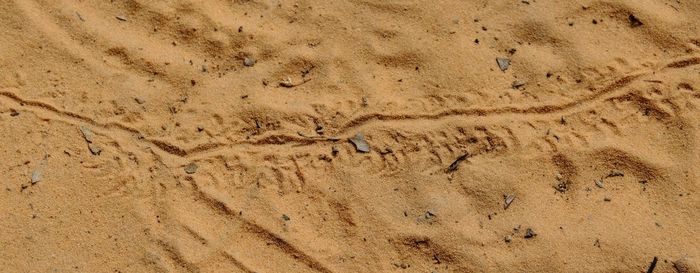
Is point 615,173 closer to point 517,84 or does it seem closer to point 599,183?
point 599,183

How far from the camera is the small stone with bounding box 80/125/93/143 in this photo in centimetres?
294

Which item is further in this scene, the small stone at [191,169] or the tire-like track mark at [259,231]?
the small stone at [191,169]

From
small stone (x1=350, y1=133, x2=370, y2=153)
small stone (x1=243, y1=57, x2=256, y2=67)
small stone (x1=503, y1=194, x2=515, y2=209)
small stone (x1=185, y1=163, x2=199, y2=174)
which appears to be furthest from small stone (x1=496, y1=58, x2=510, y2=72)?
small stone (x1=185, y1=163, x2=199, y2=174)

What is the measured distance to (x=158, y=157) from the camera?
115 inches

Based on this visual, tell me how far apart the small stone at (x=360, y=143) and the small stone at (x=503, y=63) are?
667 mm

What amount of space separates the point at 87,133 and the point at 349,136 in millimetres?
1109

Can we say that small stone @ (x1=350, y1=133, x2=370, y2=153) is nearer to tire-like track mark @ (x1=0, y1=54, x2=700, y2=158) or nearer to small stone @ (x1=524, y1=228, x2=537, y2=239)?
tire-like track mark @ (x1=0, y1=54, x2=700, y2=158)

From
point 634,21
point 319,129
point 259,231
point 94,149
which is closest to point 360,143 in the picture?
point 319,129

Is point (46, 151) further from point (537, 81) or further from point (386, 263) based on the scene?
point (537, 81)

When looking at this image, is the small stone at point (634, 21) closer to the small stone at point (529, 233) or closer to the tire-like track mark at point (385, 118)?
the tire-like track mark at point (385, 118)

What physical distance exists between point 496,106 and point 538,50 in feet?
1.04

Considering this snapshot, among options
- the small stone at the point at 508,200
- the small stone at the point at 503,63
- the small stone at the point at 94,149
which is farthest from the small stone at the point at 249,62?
the small stone at the point at 508,200

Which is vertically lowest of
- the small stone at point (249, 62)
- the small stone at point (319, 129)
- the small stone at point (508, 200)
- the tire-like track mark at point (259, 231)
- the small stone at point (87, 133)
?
the tire-like track mark at point (259, 231)

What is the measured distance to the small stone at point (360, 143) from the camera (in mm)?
2916
